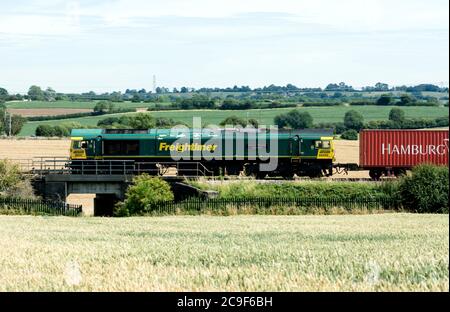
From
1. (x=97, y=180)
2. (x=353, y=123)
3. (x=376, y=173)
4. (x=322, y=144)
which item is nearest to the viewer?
(x=97, y=180)

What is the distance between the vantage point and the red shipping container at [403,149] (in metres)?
51.6

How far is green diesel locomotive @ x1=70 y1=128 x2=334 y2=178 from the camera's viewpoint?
52.1 metres

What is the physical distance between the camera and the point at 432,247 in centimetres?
1962

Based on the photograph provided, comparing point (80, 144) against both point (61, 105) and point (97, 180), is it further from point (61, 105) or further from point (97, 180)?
point (61, 105)

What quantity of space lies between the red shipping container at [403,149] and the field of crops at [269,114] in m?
58.5

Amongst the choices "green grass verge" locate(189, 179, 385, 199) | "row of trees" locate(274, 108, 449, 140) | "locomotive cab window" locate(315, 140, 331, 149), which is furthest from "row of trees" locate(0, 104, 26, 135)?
"green grass verge" locate(189, 179, 385, 199)

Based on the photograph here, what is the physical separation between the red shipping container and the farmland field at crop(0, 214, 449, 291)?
76.5ft

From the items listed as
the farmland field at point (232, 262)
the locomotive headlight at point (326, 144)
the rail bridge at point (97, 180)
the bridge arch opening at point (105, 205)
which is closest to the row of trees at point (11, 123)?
the rail bridge at point (97, 180)

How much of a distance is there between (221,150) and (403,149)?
10964 millimetres

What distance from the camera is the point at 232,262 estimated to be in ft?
54.7

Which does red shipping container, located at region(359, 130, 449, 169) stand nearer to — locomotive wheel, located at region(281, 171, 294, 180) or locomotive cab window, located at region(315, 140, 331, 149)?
locomotive cab window, located at region(315, 140, 331, 149)

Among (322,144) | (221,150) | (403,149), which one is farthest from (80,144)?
(403,149)
